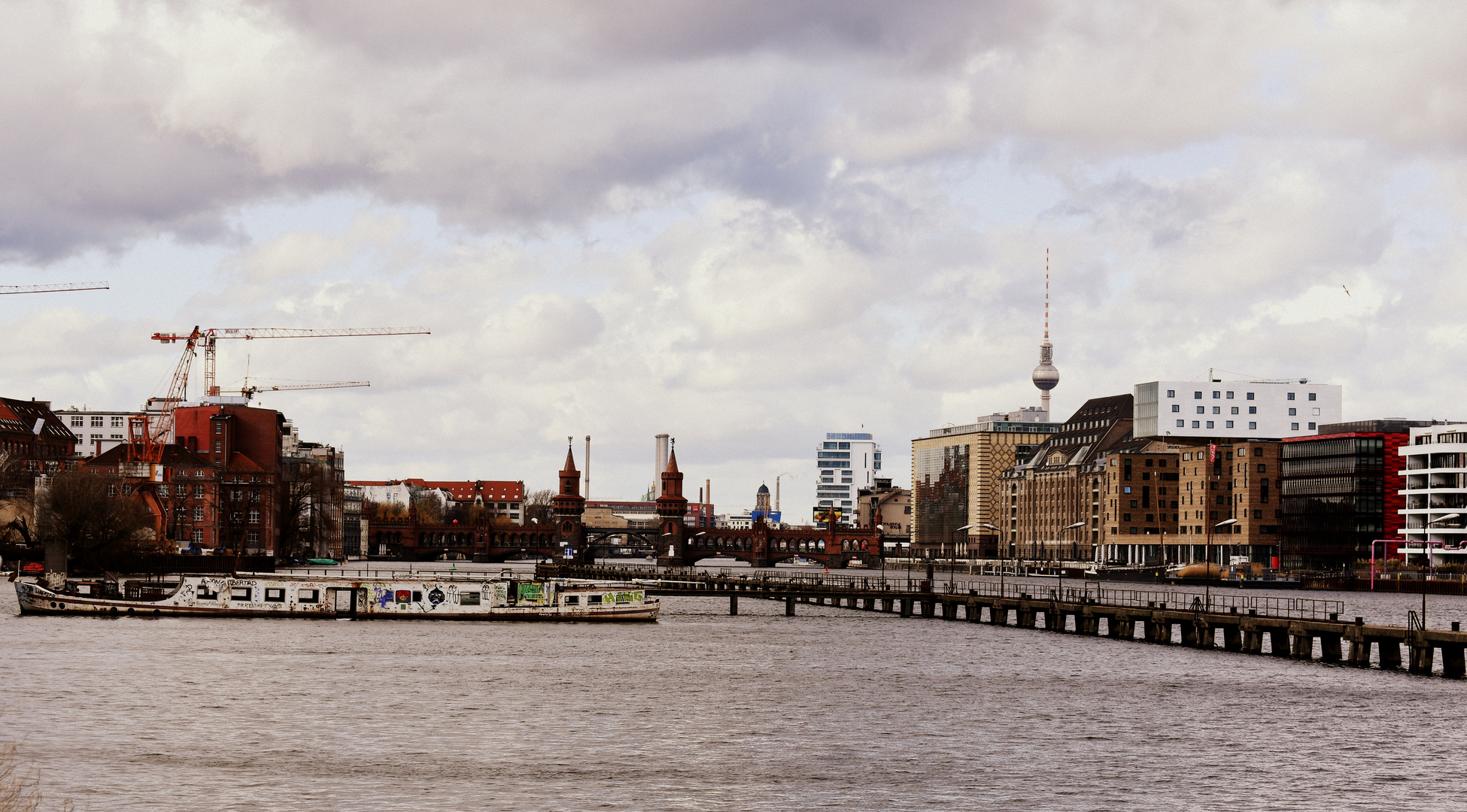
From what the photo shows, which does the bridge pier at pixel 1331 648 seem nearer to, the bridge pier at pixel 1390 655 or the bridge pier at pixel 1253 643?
the bridge pier at pixel 1390 655

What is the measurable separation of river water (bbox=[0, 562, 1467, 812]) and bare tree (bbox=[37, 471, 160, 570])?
204 feet

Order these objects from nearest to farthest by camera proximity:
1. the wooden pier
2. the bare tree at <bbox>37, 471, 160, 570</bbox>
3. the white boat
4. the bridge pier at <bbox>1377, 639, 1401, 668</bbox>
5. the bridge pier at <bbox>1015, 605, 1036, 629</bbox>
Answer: the wooden pier < the bridge pier at <bbox>1377, 639, 1401, 668</bbox> < the white boat < the bridge pier at <bbox>1015, 605, 1036, 629</bbox> < the bare tree at <bbox>37, 471, 160, 570</bbox>

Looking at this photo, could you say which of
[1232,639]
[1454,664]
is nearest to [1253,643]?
[1232,639]

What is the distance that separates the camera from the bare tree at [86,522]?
166500 mm

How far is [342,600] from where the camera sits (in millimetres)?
124000

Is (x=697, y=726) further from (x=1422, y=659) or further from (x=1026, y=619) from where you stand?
(x=1026, y=619)

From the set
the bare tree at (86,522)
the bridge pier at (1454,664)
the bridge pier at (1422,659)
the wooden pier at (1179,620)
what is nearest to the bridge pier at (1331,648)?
the wooden pier at (1179,620)

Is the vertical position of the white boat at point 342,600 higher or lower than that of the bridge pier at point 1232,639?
higher

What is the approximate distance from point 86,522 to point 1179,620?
108633 millimetres

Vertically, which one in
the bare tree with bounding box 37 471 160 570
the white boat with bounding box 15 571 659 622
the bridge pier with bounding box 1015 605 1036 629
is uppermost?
the bare tree with bounding box 37 471 160 570

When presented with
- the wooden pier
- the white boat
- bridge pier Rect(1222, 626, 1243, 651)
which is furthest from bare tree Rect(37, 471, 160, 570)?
bridge pier Rect(1222, 626, 1243, 651)

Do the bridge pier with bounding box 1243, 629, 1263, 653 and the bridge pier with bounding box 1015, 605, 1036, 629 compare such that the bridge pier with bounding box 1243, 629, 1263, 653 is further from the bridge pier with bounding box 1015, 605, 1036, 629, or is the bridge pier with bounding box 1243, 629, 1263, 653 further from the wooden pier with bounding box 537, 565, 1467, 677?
the bridge pier with bounding box 1015, 605, 1036, 629

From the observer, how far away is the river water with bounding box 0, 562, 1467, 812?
163 ft

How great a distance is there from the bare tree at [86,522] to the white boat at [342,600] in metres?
41.4
